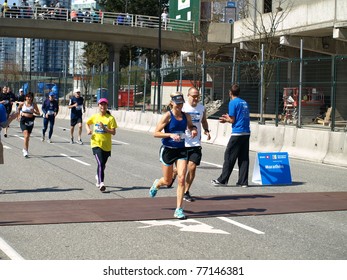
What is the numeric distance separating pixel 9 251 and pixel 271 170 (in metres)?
7.49

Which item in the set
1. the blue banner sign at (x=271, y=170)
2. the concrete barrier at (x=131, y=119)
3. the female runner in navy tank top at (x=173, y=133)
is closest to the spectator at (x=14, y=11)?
the concrete barrier at (x=131, y=119)

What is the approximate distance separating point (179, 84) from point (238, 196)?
20691mm

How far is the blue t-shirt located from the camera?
44.7ft

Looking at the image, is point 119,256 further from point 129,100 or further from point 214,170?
point 129,100

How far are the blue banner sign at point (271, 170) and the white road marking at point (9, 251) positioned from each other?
6.92 m

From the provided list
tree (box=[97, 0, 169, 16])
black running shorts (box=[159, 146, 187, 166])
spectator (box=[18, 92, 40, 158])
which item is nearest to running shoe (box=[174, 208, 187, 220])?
black running shorts (box=[159, 146, 187, 166])

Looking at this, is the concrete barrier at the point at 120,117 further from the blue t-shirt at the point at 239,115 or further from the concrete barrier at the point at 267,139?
the blue t-shirt at the point at 239,115

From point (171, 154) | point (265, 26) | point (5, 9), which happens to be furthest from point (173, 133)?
point (5, 9)

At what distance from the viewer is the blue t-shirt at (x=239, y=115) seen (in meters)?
13.6

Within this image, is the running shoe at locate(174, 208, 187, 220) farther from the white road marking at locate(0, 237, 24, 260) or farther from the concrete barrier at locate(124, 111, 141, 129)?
the concrete barrier at locate(124, 111, 141, 129)

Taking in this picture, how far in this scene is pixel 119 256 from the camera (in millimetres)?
7480

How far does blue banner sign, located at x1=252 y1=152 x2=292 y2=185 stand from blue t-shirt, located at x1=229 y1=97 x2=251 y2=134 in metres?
0.71

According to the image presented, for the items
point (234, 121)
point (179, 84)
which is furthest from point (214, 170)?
point (179, 84)
